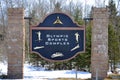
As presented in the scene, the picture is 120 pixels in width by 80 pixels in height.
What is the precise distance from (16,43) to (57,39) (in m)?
1.95

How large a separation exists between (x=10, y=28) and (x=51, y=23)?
191 centimetres

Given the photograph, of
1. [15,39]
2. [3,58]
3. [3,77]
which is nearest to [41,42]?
[15,39]

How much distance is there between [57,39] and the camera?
538 inches

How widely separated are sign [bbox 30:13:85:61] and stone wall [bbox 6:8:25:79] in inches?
40.1

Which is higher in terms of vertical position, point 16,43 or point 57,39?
point 57,39

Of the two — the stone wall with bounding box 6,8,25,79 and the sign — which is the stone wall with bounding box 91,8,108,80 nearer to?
the sign

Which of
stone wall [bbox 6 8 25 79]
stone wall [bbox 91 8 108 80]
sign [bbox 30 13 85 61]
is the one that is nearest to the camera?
sign [bbox 30 13 85 61]

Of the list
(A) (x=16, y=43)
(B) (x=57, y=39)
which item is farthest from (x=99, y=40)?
(A) (x=16, y=43)

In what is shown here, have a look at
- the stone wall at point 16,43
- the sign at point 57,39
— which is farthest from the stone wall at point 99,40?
the stone wall at point 16,43

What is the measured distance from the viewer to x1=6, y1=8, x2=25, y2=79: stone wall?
14.4 m

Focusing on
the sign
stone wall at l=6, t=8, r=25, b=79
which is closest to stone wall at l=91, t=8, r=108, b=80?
the sign

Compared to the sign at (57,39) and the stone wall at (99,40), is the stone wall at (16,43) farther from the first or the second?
the stone wall at (99,40)

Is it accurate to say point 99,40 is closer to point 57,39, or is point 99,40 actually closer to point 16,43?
point 57,39

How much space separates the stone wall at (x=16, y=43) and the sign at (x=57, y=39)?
40.1 inches
